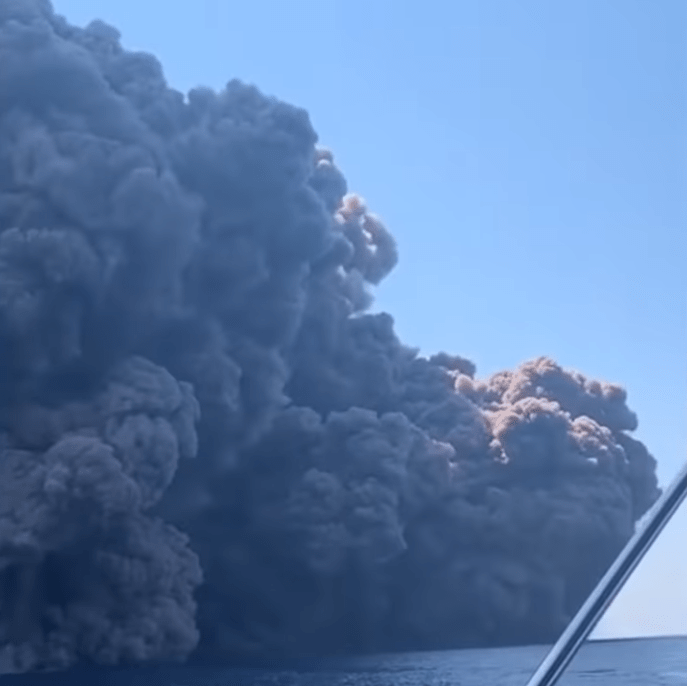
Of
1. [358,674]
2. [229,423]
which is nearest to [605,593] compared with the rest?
[358,674]

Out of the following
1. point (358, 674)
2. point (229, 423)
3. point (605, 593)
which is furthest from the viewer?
point (229, 423)

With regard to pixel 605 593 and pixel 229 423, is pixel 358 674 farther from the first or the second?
pixel 605 593

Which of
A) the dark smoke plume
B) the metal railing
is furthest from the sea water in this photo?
the metal railing

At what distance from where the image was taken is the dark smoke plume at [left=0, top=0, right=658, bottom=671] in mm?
25297

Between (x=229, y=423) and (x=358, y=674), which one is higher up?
(x=229, y=423)

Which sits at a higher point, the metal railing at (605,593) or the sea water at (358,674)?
the metal railing at (605,593)

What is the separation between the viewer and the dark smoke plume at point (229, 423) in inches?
996

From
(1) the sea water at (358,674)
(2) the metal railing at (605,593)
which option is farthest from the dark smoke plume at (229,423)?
(2) the metal railing at (605,593)

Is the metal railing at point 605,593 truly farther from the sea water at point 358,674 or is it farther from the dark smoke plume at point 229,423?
the dark smoke plume at point 229,423

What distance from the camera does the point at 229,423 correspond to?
2905 centimetres

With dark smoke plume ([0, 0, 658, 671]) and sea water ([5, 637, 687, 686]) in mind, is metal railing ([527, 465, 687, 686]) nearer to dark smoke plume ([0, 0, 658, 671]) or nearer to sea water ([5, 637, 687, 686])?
sea water ([5, 637, 687, 686])

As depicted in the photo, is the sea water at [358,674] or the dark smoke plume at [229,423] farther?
the dark smoke plume at [229,423]

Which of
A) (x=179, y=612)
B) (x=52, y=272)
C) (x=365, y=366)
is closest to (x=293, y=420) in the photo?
(x=365, y=366)

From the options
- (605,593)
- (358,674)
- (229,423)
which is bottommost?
(358,674)
